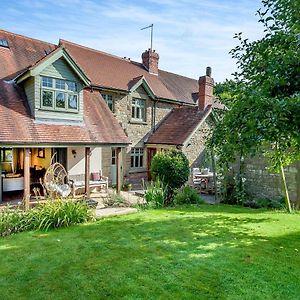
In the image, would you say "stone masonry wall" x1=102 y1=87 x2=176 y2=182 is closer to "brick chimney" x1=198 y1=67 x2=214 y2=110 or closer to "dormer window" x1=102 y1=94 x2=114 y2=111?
"dormer window" x1=102 y1=94 x2=114 y2=111

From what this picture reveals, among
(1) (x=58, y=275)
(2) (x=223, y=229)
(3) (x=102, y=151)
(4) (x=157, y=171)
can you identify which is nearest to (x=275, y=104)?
(2) (x=223, y=229)

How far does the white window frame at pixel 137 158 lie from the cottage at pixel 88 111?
0.07 m

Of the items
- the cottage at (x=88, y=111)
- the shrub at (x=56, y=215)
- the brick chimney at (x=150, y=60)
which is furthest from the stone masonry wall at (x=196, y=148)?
the shrub at (x=56, y=215)

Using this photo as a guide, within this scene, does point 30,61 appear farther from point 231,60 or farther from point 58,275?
point 58,275

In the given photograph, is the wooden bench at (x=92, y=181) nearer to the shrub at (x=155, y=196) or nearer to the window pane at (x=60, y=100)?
the shrub at (x=155, y=196)

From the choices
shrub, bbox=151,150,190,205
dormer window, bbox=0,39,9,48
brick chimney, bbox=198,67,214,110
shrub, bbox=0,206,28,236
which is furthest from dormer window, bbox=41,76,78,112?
brick chimney, bbox=198,67,214,110

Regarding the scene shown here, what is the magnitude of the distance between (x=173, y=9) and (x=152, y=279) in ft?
29.6

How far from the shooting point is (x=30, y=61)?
17.0 m

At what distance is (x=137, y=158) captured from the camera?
2264cm

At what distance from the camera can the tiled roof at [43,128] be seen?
41.7 feet

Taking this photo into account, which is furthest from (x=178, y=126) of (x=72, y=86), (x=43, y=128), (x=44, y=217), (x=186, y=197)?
(x=44, y=217)

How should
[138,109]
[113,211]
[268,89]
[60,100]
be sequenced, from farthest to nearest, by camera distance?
[138,109] < [60,100] < [113,211] < [268,89]

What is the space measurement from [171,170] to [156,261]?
8.78 metres

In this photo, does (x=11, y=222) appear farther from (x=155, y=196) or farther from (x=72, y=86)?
(x=72, y=86)
